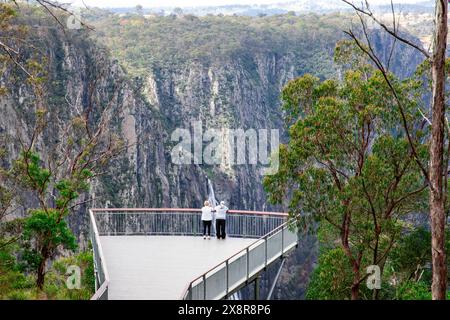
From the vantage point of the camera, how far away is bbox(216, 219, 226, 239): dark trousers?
2113cm

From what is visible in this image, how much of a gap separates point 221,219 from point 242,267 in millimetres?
3577

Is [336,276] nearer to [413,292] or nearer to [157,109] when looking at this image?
[413,292]

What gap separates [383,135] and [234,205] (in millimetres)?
67684

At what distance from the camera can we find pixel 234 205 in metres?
90.2

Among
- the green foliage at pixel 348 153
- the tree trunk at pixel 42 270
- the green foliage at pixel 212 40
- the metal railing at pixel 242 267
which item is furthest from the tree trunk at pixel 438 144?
the green foliage at pixel 212 40

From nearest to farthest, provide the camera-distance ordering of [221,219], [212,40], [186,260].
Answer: [186,260] → [221,219] → [212,40]

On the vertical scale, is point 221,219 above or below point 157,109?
above

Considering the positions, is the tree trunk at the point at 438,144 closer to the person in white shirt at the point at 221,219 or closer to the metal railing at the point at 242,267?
the metal railing at the point at 242,267

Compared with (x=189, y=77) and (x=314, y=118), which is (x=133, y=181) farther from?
(x=314, y=118)

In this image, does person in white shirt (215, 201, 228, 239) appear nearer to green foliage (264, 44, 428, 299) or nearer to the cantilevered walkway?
the cantilevered walkway

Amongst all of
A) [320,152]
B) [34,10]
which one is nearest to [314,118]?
[320,152]

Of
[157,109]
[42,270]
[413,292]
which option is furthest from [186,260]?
[157,109]

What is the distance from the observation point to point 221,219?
827 inches

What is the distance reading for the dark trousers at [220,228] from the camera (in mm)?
21131
